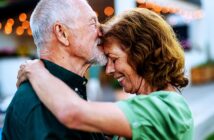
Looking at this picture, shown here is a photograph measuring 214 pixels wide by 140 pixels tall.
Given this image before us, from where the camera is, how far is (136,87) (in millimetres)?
2307

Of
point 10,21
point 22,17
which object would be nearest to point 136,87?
point 22,17

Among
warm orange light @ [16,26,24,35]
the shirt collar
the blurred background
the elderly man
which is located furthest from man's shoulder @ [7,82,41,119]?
warm orange light @ [16,26,24,35]

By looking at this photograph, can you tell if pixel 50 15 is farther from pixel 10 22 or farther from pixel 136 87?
pixel 10 22

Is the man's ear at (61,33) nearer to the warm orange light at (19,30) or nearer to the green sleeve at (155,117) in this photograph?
the green sleeve at (155,117)

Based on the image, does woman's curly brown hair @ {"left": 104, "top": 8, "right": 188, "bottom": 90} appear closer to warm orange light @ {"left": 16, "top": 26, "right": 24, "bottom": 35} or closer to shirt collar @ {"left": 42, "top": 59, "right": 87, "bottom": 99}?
shirt collar @ {"left": 42, "top": 59, "right": 87, "bottom": 99}

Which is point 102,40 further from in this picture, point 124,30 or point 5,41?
point 5,41

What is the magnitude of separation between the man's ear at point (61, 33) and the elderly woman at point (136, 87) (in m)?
0.13

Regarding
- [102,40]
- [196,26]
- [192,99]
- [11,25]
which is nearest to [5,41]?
[11,25]

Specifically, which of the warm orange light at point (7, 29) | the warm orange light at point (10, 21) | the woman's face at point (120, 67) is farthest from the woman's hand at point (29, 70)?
the warm orange light at point (7, 29)

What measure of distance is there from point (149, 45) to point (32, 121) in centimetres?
61

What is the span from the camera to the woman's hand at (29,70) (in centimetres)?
206

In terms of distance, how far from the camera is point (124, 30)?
2.22 meters

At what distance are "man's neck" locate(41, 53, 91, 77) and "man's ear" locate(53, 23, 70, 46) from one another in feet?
0.22

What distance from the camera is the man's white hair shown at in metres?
2.07
